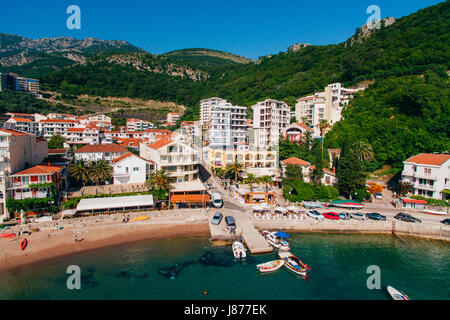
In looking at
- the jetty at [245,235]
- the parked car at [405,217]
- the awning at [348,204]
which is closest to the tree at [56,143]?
the jetty at [245,235]

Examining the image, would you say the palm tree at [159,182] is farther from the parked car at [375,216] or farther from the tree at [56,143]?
the tree at [56,143]

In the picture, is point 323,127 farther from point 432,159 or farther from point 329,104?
point 432,159

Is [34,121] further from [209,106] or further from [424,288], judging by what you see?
[424,288]

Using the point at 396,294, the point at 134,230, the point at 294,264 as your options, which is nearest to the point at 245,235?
the point at 294,264

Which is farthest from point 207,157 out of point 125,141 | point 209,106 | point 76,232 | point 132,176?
point 209,106

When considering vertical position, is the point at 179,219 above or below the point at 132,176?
below
